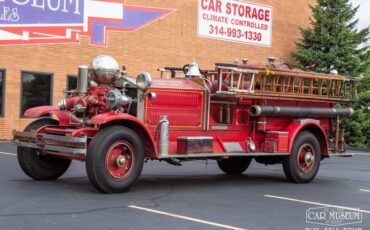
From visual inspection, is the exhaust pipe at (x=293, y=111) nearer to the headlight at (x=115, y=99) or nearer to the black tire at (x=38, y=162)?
the headlight at (x=115, y=99)

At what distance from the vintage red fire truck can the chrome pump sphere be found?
0.6 inches

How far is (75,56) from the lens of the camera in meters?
20.5

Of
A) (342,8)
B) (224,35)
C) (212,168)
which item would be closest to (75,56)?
→ (224,35)

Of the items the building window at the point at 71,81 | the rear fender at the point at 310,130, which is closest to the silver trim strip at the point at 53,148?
the rear fender at the point at 310,130

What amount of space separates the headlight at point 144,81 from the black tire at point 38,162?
69.2 inches

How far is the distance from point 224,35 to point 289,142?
596 inches

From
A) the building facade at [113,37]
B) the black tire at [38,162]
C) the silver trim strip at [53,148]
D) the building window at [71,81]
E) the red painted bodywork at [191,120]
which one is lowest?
the black tire at [38,162]

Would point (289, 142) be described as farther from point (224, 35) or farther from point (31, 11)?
point (224, 35)

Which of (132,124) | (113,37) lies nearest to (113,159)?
(132,124)

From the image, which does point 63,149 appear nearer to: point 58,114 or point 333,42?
point 58,114

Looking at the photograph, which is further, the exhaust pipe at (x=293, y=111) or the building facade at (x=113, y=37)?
the building facade at (x=113, y=37)

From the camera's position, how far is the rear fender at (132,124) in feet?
26.5

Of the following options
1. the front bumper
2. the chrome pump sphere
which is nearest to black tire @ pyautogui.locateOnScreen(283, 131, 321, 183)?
the chrome pump sphere

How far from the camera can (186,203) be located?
25.3 feet
